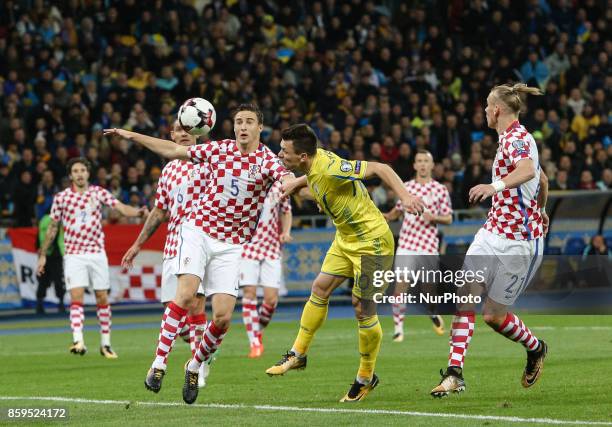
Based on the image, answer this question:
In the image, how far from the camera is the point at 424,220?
17.5m

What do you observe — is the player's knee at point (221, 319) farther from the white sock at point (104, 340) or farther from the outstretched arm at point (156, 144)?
the white sock at point (104, 340)

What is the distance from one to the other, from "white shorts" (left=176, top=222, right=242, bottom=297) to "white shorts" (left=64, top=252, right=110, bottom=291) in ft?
20.4

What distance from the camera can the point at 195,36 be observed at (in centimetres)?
2714

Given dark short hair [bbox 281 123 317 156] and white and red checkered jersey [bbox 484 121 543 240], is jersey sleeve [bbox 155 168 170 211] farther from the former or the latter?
white and red checkered jersey [bbox 484 121 543 240]

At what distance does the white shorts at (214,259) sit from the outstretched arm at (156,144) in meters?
0.76

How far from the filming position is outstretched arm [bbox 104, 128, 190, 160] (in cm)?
957

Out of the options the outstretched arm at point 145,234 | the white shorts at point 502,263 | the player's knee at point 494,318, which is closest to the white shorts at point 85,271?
the outstretched arm at point 145,234

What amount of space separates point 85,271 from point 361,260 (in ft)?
23.4

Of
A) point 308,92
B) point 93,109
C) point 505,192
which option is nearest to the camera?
point 505,192

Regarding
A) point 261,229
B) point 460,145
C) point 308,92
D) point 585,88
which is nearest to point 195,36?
point 308,92

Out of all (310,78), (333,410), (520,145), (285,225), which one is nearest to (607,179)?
(310,78)

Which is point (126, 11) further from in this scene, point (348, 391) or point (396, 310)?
point (348, 391)

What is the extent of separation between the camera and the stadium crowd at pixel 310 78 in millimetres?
23859

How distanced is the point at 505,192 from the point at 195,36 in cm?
1802
